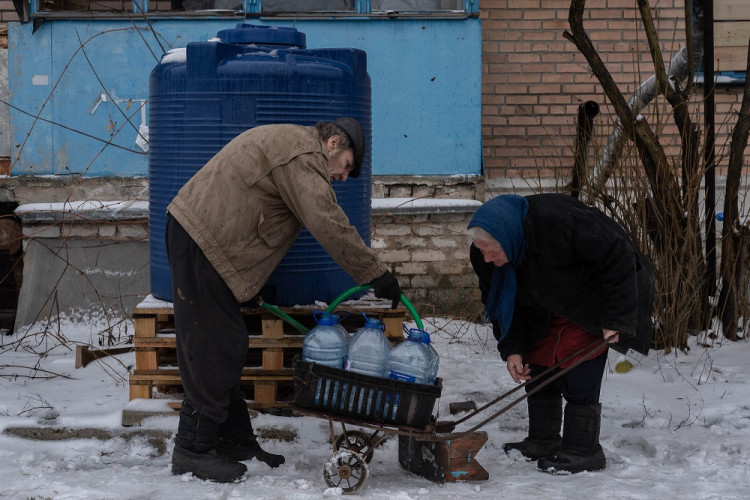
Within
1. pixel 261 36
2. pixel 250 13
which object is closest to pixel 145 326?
pixel 261 36

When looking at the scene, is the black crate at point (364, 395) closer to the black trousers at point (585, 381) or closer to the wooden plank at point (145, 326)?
the black trousers at point (585, 381)

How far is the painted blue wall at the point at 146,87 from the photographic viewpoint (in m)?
6.21

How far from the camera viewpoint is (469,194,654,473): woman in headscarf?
A: 11.4 ft

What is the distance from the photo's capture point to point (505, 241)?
3.44m

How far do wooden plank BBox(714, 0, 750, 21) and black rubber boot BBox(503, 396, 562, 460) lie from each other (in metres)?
4.46

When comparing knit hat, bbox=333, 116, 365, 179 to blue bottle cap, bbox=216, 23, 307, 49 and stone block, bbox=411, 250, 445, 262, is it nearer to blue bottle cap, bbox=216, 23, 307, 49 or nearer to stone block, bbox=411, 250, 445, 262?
blue bottle cap, bbox=216, 23, 307, 49

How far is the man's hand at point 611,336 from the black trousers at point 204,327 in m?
1.48

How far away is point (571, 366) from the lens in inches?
141

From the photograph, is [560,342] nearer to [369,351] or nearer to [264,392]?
[369,351]

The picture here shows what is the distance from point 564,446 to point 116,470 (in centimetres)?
195

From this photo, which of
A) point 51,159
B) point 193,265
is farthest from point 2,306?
point 193,265

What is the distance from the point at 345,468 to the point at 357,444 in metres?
0.26

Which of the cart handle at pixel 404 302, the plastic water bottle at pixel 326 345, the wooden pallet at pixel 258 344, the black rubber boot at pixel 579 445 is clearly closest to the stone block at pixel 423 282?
the wooden pallet at pixel 258 344

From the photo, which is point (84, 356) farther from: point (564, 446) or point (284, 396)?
point (564, 446)
